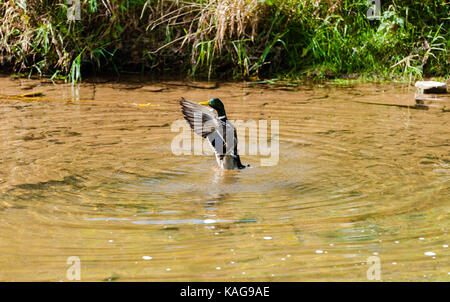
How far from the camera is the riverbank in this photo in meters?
8.39

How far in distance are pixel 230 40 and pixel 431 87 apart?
254 centimetres

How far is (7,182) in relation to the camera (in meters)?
4.39

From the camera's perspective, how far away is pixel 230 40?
27.9 ft

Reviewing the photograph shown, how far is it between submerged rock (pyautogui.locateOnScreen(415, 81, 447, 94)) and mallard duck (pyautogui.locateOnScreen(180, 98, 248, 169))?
3.67 meters

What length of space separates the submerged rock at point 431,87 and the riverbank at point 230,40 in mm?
434

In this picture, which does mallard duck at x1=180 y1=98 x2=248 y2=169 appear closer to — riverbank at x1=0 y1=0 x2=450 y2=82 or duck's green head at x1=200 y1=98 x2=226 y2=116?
duck's green head at x1=200 y1=98 x2=226 y2=116

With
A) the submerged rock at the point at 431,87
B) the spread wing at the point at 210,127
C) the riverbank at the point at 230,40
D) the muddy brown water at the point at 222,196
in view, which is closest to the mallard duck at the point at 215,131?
the spread wing at the point at 210,127

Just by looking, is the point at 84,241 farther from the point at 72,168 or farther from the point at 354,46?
the point at 354,46

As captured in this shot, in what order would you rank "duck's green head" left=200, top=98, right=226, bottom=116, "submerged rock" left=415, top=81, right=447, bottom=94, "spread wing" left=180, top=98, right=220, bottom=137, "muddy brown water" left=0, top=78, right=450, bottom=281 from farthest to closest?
1. "submerged rock" left=415, top=81, right=447, bottom=94
2. "duck's green head" left=200, top=98, right=226, bottom=116
3. "spread wing" left=180, top=98, right=220, bottom=137
4. "muddy brown water" left=0, top=78, right=450, bottom=281

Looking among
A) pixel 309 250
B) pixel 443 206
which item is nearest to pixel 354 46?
pixel 443 206

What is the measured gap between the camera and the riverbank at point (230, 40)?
8.39 meters

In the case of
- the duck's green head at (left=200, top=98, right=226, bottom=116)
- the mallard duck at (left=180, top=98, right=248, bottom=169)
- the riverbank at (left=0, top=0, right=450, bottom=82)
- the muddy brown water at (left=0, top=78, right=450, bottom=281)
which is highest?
the riverbank at (left=0, top=0, right=450, bottom=82)

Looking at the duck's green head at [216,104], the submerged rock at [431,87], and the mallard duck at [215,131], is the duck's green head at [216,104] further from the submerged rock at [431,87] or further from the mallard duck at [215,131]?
the submerged rock at [431,87]

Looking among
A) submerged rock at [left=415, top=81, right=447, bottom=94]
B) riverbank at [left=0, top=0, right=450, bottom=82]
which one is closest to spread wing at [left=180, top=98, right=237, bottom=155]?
riverbank at [left=0, top=0, right=450, bottom=82]
